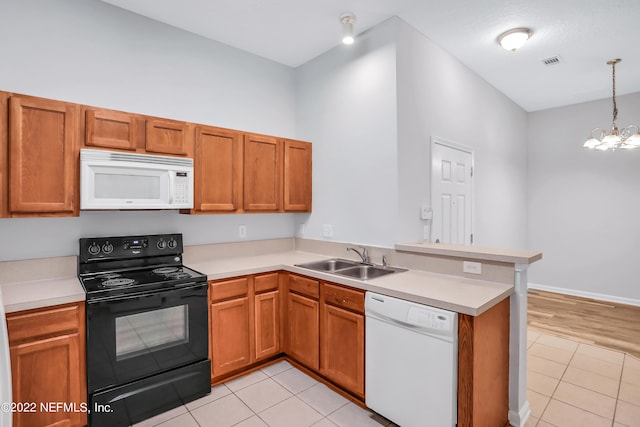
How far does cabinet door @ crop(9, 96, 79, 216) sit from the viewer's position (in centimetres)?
202

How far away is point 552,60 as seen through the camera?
3.56 m

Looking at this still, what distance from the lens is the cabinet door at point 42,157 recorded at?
2.02 m

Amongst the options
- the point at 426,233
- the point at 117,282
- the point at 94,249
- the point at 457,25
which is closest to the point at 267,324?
the point at 117,282

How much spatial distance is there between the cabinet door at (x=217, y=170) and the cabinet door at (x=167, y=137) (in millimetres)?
Result: 109

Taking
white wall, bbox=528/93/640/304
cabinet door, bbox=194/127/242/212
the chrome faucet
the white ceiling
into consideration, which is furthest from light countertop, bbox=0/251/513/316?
white wall, bbox=528/93/640/304

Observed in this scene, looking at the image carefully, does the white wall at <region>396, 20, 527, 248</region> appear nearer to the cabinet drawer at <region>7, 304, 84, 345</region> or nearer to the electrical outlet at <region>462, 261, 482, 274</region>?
the electrical outlet at <region>462, 261, 482, 274</region>

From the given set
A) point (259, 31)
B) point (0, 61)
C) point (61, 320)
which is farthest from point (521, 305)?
point (0, 61)

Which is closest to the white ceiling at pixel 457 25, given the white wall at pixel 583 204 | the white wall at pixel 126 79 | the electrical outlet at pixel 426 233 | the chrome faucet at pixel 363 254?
the white wall at pixel 126 79

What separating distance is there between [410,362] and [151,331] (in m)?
1.69

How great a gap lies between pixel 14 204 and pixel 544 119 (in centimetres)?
655

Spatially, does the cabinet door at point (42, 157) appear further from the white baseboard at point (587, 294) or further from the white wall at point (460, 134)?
the white baseboard at point (587, 294)

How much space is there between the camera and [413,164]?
2.97 metres

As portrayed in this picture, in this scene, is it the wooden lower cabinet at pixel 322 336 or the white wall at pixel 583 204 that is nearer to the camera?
the wooden lower cabinet at pixel 322 336

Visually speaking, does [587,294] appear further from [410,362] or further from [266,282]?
[266,282]
